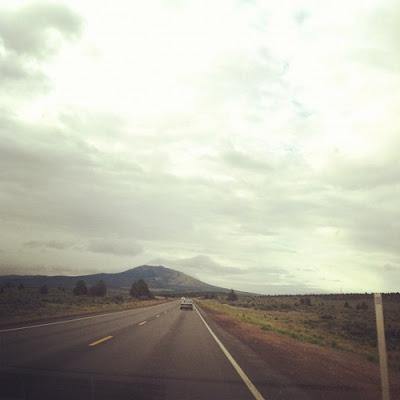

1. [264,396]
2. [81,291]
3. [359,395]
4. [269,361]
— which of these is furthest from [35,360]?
[81,291]

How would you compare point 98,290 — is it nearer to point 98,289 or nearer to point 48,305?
point 98,289

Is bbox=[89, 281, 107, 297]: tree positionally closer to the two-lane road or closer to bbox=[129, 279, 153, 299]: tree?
bbox=[129, 279, 153, 299]: tree

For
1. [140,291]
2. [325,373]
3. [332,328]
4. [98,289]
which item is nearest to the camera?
[325,373]

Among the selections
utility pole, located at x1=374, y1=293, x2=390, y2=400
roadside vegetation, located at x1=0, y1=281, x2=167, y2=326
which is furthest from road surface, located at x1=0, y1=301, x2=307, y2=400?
roadside vegetation, located at x1=0, y1=281, x2=167, y2=326

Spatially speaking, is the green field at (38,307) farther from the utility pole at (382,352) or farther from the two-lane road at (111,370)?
the utility pole at (382,352)

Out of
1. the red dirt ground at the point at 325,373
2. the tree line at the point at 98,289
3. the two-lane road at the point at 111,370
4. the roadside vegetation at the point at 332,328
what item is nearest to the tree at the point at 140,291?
the tree line at the point at 98,289

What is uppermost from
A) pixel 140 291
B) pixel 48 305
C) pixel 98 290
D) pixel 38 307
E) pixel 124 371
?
pixel 140 291

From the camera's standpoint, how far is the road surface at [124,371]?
25.7 feet

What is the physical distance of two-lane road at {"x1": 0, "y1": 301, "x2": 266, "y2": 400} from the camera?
779 cm

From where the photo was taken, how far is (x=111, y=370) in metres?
9.90

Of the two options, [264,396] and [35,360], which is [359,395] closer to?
[264,396]

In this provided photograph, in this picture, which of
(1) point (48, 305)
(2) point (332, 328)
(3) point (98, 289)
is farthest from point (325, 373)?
(3) point (98, 289)

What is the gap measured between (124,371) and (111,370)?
0.96ft

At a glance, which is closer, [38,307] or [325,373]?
[325,373]
